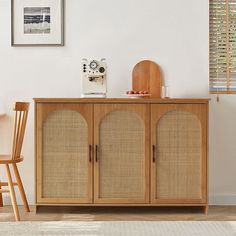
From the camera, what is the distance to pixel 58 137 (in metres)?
3.84

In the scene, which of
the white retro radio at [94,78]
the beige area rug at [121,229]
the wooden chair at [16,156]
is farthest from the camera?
the white retro radio at [94,78]

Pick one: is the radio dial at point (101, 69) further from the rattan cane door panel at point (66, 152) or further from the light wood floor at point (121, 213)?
the light wood floor at point (121, 213)

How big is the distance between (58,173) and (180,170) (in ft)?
2.96

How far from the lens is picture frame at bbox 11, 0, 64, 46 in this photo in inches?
168

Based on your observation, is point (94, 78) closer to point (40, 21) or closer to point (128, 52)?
point (128, 52)

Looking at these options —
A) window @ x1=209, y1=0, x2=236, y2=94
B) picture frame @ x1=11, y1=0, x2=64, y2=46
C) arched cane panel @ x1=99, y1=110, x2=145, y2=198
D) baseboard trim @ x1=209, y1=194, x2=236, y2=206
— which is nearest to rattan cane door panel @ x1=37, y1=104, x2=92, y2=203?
arched cane panel @ x1=99, y1=110, x2=145, y2=198

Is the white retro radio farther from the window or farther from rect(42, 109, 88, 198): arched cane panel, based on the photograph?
the window

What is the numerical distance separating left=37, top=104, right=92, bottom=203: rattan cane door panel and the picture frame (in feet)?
2.35

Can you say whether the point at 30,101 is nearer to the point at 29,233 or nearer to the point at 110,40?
the point at 110,40

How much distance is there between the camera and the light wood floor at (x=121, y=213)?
12.3 feet

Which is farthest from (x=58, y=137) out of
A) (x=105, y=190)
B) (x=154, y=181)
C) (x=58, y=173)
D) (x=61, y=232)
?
(x=61, y=232)

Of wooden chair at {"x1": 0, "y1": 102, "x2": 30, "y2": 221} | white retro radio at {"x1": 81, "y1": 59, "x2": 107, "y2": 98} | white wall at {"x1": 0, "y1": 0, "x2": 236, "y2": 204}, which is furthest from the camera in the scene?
white wall at {"x1": 0, "y1": 0, "x2": 236, "y2": 204}

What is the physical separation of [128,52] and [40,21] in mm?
766

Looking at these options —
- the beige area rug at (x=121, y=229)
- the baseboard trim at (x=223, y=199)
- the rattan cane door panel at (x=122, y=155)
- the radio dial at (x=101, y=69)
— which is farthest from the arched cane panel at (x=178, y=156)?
the beige area rug at (x=121, y=229)
